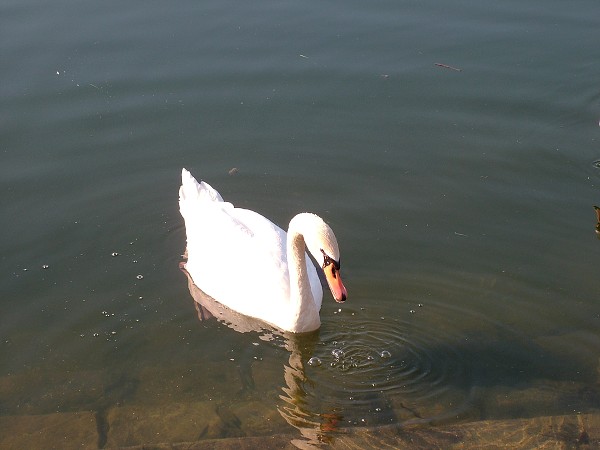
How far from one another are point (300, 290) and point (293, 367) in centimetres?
65

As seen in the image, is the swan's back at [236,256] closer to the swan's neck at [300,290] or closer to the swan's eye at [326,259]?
the swan's neck at [300,290]

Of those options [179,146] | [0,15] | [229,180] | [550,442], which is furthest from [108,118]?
[550,442]

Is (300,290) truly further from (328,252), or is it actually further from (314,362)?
(328,252)

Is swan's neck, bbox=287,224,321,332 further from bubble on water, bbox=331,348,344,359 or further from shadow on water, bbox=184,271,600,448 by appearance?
bubble on water, bbox=331,348,344,359

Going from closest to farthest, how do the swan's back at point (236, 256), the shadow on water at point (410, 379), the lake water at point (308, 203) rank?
the shadow on water at point (410, 379)
the lake water at point (308, 203)
the swan's back at point (236, 256)

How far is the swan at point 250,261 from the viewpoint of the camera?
8.16 metres

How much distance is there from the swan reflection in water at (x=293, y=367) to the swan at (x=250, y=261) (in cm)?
7

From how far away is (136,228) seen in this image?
9.62 m

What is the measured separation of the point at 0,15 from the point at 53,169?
4421 mm

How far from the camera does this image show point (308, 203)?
32.6 ft

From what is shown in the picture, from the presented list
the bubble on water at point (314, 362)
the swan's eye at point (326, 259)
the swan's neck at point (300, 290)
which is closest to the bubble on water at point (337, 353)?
the bubble on water at point (314, 362)

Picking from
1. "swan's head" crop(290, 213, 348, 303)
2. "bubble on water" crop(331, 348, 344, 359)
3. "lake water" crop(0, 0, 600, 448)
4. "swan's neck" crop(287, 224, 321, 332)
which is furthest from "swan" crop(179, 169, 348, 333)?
"bubble on water" crop(331, 348, 344, 359)

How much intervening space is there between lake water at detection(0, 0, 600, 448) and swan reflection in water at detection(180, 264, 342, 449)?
0.08 ft

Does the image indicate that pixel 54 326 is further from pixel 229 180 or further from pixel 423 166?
pixel 423 166
